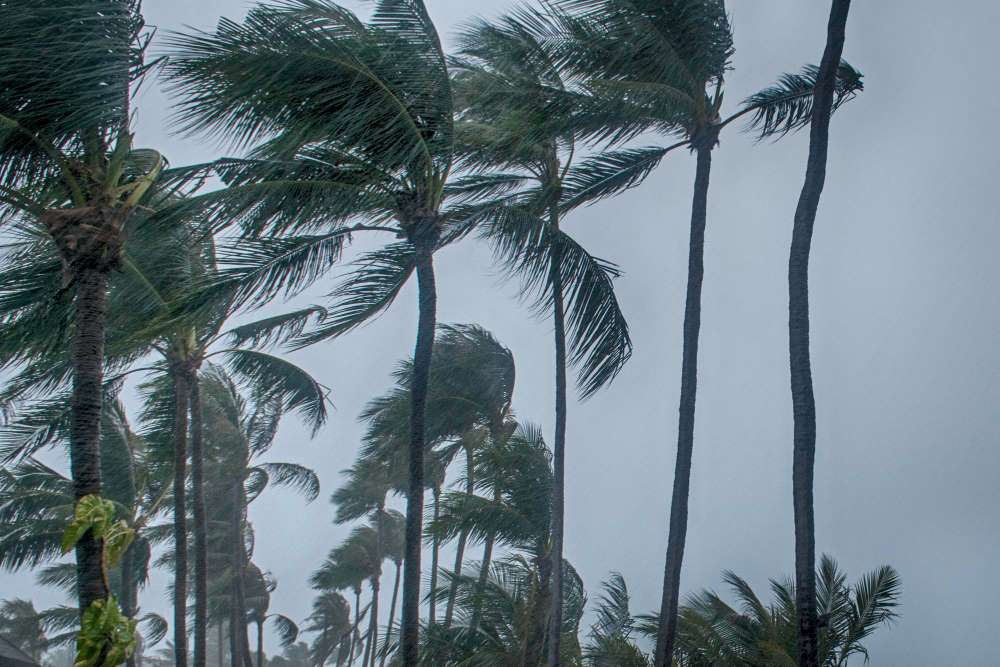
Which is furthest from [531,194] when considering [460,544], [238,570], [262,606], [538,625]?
[262,606]

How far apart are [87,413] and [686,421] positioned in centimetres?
613

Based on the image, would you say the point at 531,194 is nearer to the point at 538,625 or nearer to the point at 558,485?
the point at 558,485

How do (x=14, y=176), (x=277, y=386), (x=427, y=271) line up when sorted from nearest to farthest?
(x=14, y=176)
(x=427, y=271)
(x=277, y=386)

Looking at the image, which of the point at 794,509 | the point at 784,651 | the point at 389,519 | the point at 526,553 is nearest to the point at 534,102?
the point at 794,509

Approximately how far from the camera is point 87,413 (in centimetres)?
729

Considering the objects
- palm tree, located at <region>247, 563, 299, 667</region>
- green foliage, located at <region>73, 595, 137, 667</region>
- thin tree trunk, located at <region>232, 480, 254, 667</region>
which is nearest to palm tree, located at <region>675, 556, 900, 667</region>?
green foliage, located at <region>73, 595, 137, 667</region>

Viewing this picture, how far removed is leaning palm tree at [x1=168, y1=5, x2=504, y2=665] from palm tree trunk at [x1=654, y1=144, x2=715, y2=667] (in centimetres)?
258

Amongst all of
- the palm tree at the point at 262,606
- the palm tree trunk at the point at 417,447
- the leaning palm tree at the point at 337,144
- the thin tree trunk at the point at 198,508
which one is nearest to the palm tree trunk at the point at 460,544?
the thin tree trunk at the point at 198,508

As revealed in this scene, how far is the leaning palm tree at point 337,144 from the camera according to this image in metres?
8.48

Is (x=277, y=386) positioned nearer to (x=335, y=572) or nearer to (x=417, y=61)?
(x=417, y=61)

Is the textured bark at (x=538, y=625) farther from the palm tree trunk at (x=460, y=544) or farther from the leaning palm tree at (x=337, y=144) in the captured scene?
the leaning palm tree at (x=337, y=144)

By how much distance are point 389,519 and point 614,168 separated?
2825 centimetres

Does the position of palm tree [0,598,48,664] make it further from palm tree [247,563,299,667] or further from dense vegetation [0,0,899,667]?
dense vegetation [0,0,899,667]

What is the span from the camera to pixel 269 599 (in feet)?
128
